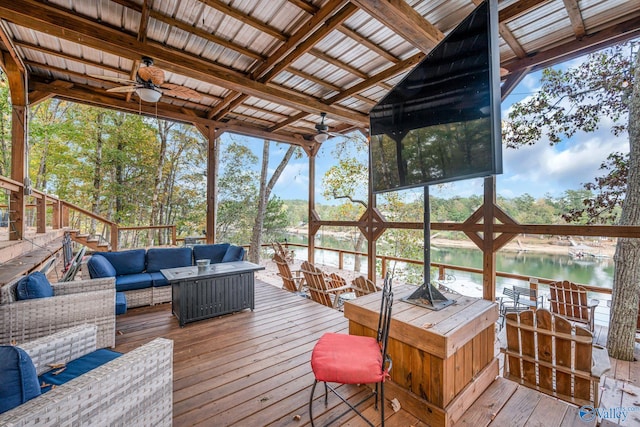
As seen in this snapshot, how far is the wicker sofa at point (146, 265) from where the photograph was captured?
394 cm

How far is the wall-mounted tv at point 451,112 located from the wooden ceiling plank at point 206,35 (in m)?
2.47

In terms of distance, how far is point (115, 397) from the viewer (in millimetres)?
1273

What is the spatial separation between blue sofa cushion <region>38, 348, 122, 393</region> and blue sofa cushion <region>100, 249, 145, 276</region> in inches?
121

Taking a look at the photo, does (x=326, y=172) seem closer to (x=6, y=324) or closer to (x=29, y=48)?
(x=29, y=48)

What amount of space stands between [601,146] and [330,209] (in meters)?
9.53

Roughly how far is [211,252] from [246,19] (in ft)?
13.2

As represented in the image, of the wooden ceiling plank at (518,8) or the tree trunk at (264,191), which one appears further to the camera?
the tree trunk at (264,191)

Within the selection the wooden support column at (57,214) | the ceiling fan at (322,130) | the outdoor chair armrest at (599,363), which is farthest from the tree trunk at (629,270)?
the wooden support column at (57,214)

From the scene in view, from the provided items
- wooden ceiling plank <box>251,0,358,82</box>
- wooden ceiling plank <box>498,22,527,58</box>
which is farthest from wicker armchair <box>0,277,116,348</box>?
wooden ceiling plank <box>498,22,527,58</box>

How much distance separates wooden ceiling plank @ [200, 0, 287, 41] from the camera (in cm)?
289

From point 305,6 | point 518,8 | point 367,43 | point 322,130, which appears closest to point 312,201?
point 322,130

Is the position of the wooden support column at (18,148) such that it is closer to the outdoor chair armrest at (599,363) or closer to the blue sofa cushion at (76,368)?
the blue sofa cushion at (76,368)

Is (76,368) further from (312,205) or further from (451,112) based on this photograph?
(312,205)

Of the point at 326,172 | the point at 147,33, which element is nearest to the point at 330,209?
the point at 326,172
